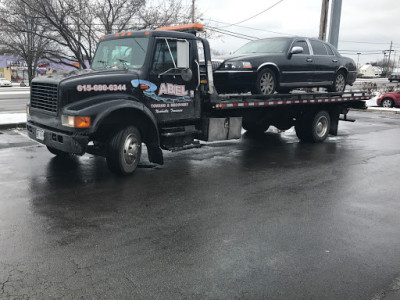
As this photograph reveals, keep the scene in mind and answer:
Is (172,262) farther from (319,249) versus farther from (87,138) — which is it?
(87,138)

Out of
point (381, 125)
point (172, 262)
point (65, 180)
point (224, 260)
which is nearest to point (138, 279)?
point (172, 262)

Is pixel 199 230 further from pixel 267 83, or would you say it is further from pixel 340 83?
pixel 340 83

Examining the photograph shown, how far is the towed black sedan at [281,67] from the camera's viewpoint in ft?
28.0

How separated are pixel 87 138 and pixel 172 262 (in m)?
3.07

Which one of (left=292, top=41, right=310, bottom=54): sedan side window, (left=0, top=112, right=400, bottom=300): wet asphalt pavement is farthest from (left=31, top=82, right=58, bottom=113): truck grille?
(left=292, top=41, right=310, bottom=54): sedan side window

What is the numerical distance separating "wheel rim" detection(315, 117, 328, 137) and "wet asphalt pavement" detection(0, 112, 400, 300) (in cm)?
277

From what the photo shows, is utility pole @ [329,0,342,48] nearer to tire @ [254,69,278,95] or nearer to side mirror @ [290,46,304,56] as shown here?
side mirror @ [290,46,304,56]

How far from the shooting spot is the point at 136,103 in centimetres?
659

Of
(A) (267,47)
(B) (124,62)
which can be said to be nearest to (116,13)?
(A) (267,47)

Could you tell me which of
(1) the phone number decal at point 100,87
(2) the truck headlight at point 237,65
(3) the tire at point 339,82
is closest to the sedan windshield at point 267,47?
(2) the truck headlight at point 237,65

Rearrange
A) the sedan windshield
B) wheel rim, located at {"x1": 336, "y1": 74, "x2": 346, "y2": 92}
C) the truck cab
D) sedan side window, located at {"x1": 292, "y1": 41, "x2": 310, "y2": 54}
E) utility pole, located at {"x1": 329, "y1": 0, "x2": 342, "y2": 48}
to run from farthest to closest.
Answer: utility pole, located at {"x1": 329, "y1": 0, "x2": 342, "y2": 48} → wheel rim, located at {"x1": 336, "y1": 74, "x2": 346, "y2": 92} → sedan side window, located at {"x1": 292, "y1": 41, "x2": 310, "y2": 54} → the sedan windshield → the truck cab

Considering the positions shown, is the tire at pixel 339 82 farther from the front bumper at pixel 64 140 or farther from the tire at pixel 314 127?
the front bumper at pixel 64 140

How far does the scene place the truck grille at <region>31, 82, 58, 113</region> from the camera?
628 cm

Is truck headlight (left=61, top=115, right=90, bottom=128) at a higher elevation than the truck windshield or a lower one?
lower
